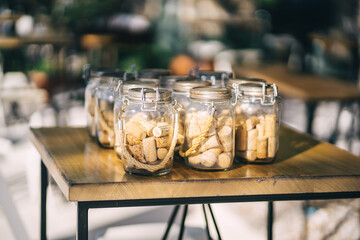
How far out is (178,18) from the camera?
8102 millimetres

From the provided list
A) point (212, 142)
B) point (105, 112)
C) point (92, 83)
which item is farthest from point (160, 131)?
point (92, 83)

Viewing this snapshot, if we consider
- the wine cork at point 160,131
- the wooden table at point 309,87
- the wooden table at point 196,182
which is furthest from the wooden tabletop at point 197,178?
the wooden table at point 309,87

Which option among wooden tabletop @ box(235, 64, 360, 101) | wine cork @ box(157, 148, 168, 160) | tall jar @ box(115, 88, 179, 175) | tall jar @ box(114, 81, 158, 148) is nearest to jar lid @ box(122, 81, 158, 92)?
tall jar @ box(114, 81, 158, 148)

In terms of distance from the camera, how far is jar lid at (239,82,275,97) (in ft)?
4.17

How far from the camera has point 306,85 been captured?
10.6 feet

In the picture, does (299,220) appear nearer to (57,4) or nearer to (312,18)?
(57,4)

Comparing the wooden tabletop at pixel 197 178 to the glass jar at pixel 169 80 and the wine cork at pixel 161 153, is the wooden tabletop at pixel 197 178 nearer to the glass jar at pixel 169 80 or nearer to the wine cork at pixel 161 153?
the wine cork at pixel 161 153

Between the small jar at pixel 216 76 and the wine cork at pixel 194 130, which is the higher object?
the small jar at pixel 216 76

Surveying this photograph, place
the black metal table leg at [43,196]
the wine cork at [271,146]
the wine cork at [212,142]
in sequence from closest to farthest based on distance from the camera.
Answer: the wine cork at [212,142] < the wine cork at [271,146] < the black metal table leg at [43,196]

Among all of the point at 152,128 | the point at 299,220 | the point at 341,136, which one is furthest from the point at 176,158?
the point at 341,136

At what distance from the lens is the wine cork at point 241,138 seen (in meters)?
1.27

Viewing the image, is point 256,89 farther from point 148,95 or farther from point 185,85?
point 148,95

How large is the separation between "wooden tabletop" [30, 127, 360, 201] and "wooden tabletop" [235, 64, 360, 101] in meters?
1.58

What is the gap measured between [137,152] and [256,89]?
14.4 inches
